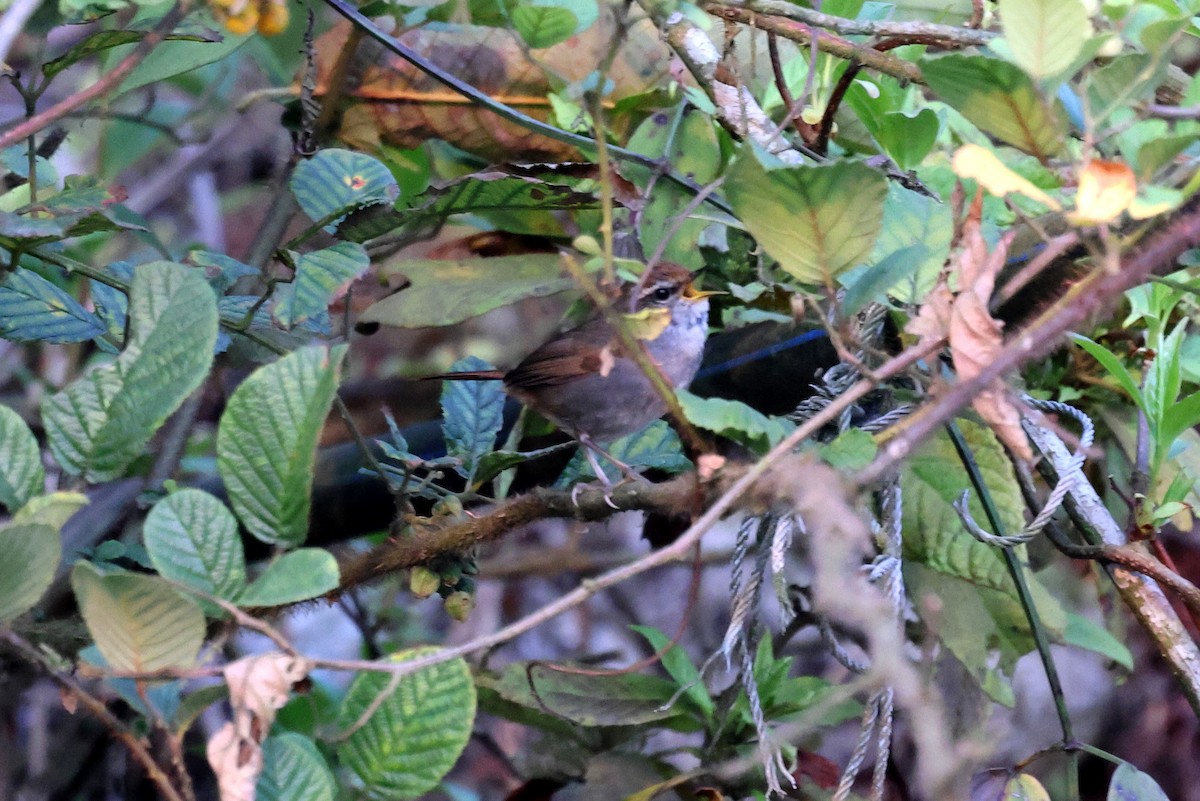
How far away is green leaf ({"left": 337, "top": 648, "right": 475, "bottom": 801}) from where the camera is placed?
1.01m

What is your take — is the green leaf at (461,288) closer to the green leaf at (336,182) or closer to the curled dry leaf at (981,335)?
the green leaf at (336,182)

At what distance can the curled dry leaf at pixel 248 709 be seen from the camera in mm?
804

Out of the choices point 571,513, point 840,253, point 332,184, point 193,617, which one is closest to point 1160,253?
point 840,253

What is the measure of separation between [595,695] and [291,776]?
623mm

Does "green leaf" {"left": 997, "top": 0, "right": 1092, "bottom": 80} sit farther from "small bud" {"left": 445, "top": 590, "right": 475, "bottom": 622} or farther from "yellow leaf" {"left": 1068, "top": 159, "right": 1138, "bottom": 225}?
"small bud" {"left": 445, "top": 590, "right": 475, "bottom": 622}

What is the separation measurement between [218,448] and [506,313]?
3164mm

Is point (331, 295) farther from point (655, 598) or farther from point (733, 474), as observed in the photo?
point (655, 598)

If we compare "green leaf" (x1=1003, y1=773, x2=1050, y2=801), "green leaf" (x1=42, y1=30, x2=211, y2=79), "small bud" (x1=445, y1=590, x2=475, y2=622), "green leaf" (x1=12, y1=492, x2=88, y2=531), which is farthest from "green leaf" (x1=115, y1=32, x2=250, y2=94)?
"green leaf" (x1=1003, y1=773, x2=1050, y2=801)

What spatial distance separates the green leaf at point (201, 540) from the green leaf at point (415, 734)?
0.17 m

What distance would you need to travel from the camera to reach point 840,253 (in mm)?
973

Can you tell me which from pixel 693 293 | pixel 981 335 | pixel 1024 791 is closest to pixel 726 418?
pixel 981 335

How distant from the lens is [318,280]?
1234mm

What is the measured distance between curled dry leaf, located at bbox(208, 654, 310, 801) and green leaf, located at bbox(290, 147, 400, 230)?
2.18ft

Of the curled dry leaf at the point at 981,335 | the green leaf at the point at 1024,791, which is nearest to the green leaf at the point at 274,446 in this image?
the curled dry leaf at the point at 981,335
